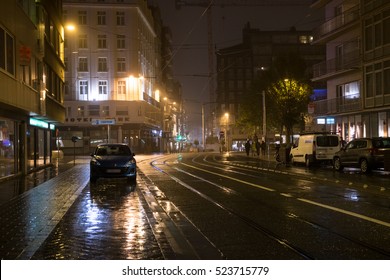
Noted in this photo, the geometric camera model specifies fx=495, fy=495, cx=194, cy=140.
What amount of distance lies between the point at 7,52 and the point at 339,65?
27.6m

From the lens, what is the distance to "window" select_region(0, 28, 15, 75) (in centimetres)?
1880

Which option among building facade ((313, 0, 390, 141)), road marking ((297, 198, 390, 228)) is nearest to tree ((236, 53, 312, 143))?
building facade ((313, 0, 390, 141))

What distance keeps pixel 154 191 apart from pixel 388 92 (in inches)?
856

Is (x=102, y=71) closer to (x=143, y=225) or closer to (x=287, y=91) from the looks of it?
(x=287, y=91)

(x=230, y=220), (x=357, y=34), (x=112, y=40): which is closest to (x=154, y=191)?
(x=230, y=220)

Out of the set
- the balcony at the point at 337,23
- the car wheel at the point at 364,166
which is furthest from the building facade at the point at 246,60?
the car wheel at the point at 364,166

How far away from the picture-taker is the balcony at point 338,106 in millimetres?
36875

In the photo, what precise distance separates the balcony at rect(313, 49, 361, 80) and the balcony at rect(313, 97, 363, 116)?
2.28 metres

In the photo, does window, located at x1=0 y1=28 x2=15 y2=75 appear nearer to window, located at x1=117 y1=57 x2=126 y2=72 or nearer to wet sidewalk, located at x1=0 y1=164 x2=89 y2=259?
wet sidewalk, located at x1=0 y1=164 x2=89 y2=259

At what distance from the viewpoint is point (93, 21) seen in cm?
6894

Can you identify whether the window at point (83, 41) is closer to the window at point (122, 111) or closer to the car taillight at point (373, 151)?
the window at point (122, 111)

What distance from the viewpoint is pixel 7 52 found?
1961cm

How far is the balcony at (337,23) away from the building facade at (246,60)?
6595cm
